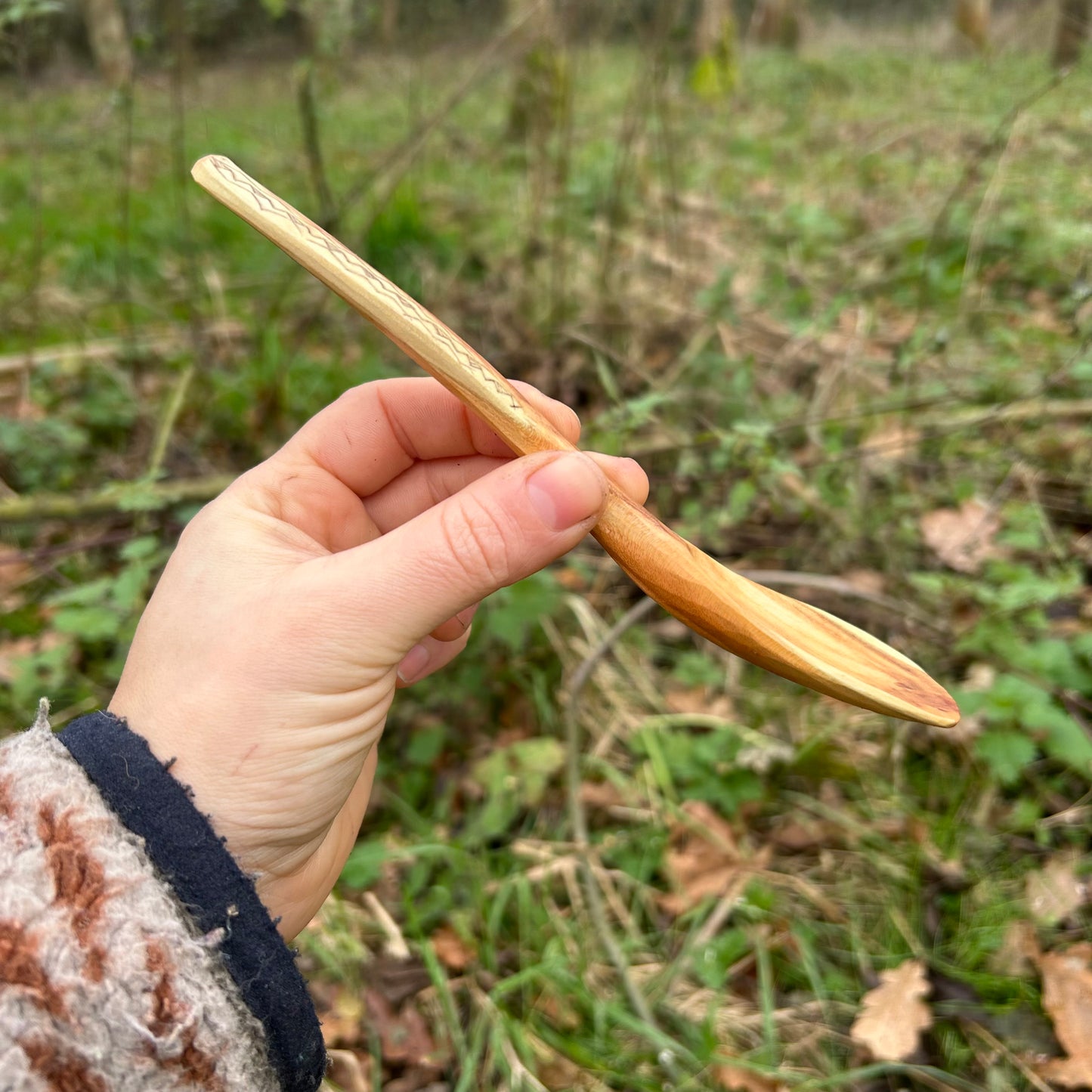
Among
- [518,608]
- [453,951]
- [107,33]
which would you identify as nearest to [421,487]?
[518,608]

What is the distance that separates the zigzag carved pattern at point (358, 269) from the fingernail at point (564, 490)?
0.14 metres

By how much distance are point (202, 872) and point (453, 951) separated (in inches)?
29.1

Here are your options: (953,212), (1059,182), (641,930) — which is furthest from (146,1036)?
(1059,182)

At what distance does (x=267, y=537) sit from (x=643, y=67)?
75.9 inches

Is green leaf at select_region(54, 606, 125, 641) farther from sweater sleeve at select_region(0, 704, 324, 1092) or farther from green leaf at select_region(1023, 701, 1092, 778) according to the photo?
green leaf at select_region(1023, 701, 1092, 778)

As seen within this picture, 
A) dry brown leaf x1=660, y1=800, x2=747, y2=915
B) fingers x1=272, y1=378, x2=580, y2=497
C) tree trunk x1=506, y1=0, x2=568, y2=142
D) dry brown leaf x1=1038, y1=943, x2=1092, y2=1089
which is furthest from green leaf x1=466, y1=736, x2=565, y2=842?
tree trunk x1=506, y1=0, x2=568, y2=142

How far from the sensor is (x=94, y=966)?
684 mm

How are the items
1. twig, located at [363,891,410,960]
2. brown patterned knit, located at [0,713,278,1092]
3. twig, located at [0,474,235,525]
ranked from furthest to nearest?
twig, located at [0,474,235,525] → twig, located at [363,891,410,960] → brown patterned knit, located at [0,713,278,1092]

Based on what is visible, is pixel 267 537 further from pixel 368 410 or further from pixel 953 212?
pixel 953 212

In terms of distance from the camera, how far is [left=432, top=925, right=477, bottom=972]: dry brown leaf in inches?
53.3

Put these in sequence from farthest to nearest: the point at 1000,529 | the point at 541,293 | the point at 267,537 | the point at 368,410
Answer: the point at 541,293, the point at 1000,529, the point at 368,410, the point at 267,537

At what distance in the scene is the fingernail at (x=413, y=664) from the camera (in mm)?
1256

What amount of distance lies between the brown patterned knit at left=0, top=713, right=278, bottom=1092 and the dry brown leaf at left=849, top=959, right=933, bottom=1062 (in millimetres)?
877

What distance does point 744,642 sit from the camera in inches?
38.0
